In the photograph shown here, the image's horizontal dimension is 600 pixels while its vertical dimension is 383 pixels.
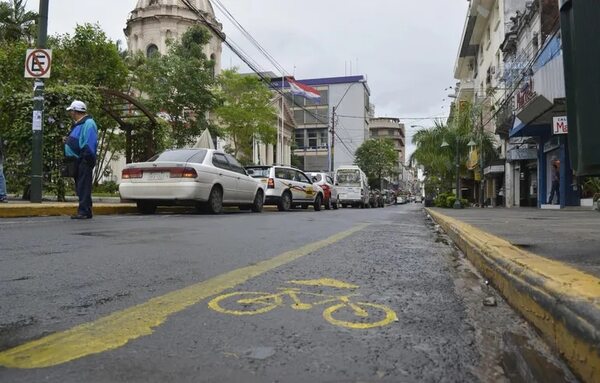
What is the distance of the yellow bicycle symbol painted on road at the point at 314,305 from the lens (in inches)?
111

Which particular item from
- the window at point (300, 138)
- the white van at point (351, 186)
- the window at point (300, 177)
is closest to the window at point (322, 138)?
the window at point (300, 138)

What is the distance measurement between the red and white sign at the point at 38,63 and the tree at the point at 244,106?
834 inches

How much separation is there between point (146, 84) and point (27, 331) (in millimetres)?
25489

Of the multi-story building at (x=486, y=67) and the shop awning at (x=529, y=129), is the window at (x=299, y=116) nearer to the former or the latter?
the multi-story building at (x=486, y=67)

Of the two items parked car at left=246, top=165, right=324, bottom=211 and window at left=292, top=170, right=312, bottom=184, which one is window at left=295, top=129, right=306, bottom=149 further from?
parked car at left=246, top=165, right=324, bottom=211

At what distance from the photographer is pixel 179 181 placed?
11094mm

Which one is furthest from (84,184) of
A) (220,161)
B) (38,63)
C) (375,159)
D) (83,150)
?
(375,159)

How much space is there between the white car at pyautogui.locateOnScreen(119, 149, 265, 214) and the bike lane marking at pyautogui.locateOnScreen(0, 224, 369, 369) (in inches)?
298

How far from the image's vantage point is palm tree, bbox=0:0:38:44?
86.5 feet

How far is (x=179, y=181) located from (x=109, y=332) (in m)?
8.77

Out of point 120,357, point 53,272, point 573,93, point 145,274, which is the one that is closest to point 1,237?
Result: point 53,272

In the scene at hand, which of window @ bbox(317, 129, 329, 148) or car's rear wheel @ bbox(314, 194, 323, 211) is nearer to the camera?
car's rear wheel @ bbox(314, 194, 323, 211)

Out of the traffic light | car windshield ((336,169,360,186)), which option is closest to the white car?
the traffic light

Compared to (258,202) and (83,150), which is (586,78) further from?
(258,202)
